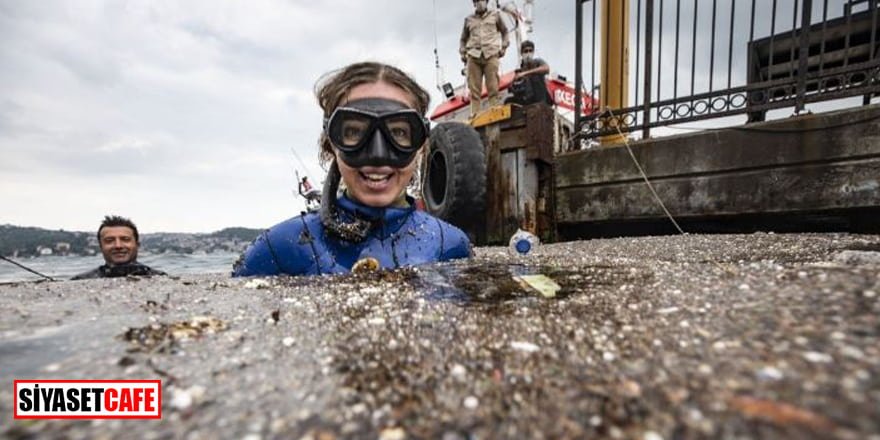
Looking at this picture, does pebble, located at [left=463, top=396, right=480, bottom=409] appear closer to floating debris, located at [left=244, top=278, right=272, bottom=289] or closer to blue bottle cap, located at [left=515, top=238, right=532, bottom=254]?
floating debris, located at [left=244, top=278, right=272, bottom=289]

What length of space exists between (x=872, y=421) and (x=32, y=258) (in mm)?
68997

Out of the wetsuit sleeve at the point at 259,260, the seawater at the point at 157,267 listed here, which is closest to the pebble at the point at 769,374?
the wetsuit sleeve at the point at 259,260

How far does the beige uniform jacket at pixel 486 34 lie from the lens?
7918mm

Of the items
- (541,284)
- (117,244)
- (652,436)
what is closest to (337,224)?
(541,284)

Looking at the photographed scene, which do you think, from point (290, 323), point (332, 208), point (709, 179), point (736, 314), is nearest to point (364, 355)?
point (290, 323)

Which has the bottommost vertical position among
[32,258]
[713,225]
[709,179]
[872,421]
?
[32,258]

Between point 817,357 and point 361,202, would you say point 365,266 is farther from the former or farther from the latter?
point 817,357

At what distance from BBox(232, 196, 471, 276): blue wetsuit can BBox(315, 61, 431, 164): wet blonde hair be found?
2.52ft

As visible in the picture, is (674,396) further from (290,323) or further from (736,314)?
(290,323)

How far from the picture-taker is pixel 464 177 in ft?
22.2

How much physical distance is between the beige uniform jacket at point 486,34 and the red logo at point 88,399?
27.3 ft

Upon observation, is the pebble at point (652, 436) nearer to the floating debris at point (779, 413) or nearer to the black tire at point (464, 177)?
the floating debris at point (779, 413)

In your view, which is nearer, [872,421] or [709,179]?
[872,421]

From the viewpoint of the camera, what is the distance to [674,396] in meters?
0.74
